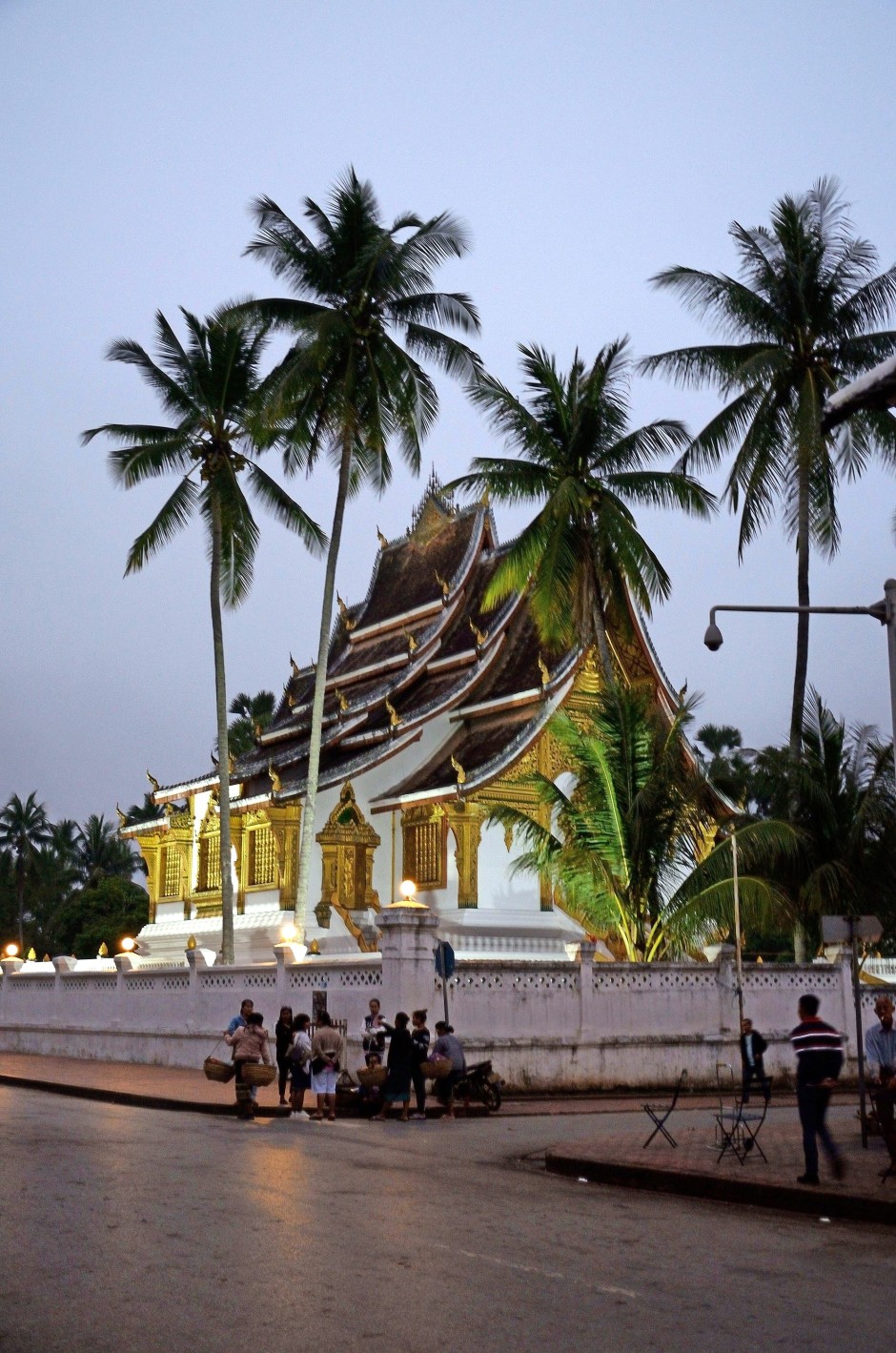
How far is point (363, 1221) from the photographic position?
9383 millimetres

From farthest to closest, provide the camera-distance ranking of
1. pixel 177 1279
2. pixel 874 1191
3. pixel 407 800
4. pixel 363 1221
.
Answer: pixel 407 800, pixel 874 1191, pixel 363 1221, pixel 177 1279

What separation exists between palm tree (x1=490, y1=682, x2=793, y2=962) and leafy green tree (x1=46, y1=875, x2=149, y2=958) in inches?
1477

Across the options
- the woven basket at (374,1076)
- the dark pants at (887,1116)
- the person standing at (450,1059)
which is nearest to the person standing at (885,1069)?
the dark pants at (887,1116)

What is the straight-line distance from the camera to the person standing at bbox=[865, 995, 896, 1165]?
452 inches

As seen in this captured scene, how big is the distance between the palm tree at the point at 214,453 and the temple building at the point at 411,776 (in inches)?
172

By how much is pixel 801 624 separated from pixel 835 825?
11.8 feet

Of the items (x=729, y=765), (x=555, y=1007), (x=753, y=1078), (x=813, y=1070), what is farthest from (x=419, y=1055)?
(x=729, y=765)

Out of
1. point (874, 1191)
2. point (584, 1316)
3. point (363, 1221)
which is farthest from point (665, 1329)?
point (874, 1191)

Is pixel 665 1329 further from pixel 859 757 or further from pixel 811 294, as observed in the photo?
pixel 811 294

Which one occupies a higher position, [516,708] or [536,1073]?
[516,708]

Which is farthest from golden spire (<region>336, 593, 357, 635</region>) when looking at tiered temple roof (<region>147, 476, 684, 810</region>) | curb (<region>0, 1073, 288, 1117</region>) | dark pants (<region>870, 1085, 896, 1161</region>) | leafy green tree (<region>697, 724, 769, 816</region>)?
dark pants (<region>870, 1085, 896, 1161</region>)

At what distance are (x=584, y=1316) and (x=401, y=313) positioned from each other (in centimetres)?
2440

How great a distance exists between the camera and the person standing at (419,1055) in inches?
720

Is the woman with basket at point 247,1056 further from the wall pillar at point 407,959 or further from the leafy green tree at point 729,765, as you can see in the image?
the leafy green tree at point 729,765
